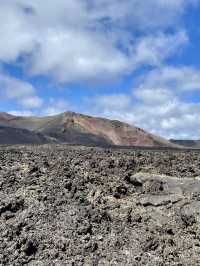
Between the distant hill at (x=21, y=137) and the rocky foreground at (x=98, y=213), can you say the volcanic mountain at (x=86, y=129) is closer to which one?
the distant hill at (x=21, y=137)

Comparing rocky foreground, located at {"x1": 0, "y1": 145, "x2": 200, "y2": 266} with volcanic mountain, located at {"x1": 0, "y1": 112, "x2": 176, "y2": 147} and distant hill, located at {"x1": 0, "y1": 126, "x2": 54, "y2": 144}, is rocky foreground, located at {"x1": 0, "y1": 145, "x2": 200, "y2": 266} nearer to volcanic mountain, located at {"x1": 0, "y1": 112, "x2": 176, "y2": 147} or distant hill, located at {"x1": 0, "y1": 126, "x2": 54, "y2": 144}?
distant hill, located at {"x1": 0, "y1": 126, "x2": 54, "y2": 144}

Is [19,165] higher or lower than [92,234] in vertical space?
higher

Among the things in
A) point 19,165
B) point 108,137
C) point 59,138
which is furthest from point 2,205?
point 108,137

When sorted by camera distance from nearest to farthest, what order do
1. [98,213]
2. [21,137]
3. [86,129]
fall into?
[98,213] < [21,137] < [86,129]

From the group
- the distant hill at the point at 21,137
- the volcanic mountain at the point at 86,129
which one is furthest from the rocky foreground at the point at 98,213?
the volcanic mountain at the point at 86,129

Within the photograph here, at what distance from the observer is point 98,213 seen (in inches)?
333

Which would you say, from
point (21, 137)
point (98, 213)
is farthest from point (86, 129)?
point (98, 213)

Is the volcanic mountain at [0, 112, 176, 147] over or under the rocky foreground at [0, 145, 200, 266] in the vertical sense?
over

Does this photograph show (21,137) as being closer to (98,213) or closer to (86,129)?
(86,129)

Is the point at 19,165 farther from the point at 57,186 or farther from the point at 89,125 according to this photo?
the point at 89,125

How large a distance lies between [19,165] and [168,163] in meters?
3.45

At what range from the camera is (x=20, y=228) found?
8.22 m

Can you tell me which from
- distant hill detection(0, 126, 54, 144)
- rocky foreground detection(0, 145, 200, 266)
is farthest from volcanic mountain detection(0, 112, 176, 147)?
rocky foreground detection(0, 145, 200, 266)

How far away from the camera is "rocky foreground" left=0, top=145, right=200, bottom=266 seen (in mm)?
7578
